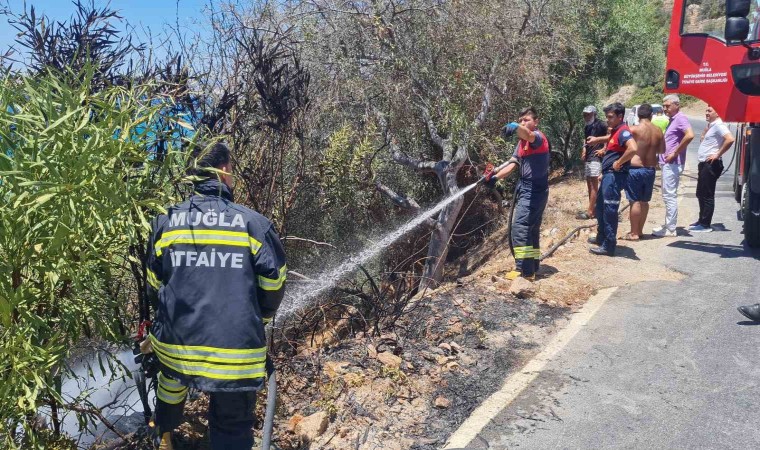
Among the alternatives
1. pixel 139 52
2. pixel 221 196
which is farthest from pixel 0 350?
pixel 139 52

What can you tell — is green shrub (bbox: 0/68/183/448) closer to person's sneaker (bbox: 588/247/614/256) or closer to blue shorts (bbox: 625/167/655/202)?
person's sneaker (bbox: 588/247/614/256)

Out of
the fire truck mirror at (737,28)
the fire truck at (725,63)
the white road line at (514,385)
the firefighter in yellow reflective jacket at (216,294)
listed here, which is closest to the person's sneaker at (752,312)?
the white road line at (514,385)

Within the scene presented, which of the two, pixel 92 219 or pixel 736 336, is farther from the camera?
pixel 736 336

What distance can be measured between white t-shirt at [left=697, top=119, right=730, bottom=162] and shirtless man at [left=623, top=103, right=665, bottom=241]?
1.20 metres

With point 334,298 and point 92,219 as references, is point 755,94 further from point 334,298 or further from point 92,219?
→ point 92,219

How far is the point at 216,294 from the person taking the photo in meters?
2.97

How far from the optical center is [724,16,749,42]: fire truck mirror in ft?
20.5

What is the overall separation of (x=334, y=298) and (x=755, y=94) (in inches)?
189

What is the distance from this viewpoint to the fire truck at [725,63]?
6.46 meters

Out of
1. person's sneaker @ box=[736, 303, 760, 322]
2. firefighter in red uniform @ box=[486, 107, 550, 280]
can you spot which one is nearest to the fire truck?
firefighter in red uniform @ box=[486, 107, 550, 280]

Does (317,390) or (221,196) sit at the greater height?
(221,196)

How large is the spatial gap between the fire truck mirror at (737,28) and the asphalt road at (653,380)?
2.44 m

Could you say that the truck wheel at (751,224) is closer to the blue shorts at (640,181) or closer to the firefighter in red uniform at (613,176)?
the blue shorts at (640,181)

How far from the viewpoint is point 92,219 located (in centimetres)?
266
